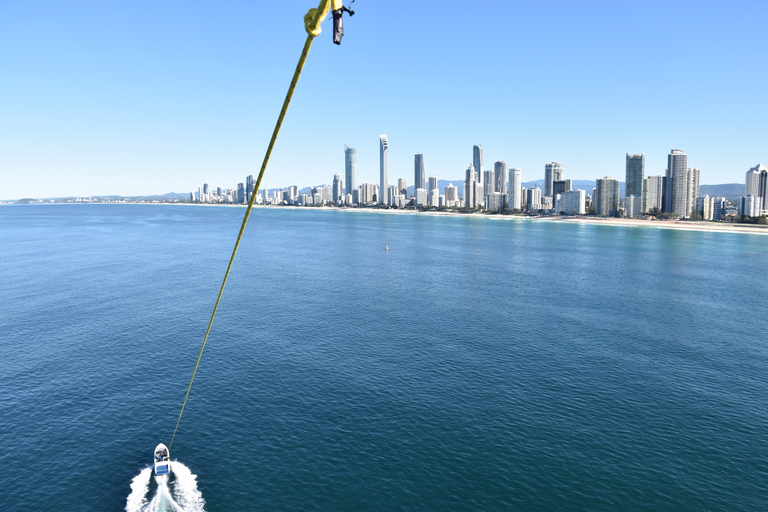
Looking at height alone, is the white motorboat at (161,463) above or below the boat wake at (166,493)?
above

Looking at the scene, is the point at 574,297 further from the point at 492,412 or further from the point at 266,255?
the point at 266,255

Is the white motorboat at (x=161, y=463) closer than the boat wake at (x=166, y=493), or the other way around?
the boat wake at (x=166, y=493)

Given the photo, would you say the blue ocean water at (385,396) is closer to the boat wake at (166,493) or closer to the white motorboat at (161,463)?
the boat wake at (166,493)

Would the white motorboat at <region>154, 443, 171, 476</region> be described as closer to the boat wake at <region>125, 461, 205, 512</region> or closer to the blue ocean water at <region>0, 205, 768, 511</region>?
the boat wake at <region>125, 461, 205, 512</region>

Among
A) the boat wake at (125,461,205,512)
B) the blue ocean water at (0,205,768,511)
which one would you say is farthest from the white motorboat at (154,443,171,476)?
the blue ocean water at (0,205,768,511)

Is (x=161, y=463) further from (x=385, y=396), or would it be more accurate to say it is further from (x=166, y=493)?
(x=385, y=396)

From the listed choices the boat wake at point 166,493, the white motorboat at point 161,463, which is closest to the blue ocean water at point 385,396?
the boat wake at point 166,493

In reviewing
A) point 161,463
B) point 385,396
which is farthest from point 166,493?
point 385,396
